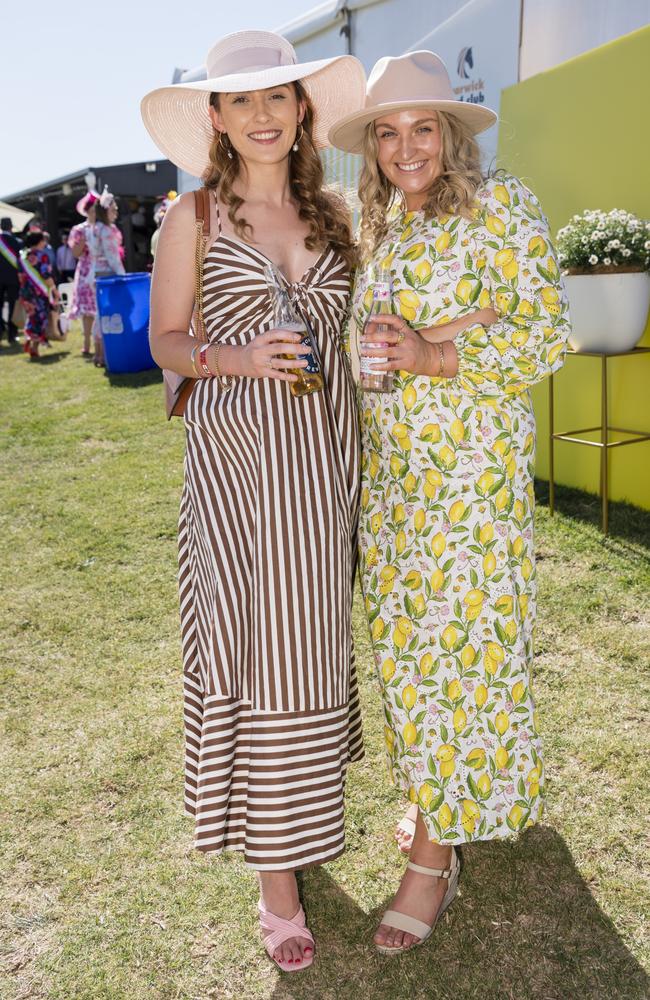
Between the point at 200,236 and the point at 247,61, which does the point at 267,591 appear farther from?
the point at 247,61

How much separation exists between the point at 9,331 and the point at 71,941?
12572 millimetres

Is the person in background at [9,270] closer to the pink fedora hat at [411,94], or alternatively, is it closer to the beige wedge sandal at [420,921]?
the pink fedora hat at [411,94]

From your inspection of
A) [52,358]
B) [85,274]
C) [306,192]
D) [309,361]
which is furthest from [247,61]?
[52,358]

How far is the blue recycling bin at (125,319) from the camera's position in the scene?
8.84 meters

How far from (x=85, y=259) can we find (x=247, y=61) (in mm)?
9013

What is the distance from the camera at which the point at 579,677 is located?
3156 millimetres

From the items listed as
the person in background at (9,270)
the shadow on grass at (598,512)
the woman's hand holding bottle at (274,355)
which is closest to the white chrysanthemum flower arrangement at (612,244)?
the shadow on grass at (598,512)

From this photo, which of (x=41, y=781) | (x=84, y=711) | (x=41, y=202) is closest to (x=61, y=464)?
(x=84, y=711)

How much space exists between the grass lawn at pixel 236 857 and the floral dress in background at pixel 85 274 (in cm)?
661

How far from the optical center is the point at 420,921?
2045 mm

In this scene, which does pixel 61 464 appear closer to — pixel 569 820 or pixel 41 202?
pixel 569 820

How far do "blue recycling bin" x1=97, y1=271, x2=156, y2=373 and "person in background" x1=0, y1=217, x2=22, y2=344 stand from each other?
4012mm

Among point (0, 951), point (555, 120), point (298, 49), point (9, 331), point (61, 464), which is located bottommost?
point (0, 951)

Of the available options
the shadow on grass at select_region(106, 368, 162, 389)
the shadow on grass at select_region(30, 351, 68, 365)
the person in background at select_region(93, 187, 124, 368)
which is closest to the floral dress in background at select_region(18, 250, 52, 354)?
the shadow on grass at select_region(30, 351, 68, 365)
